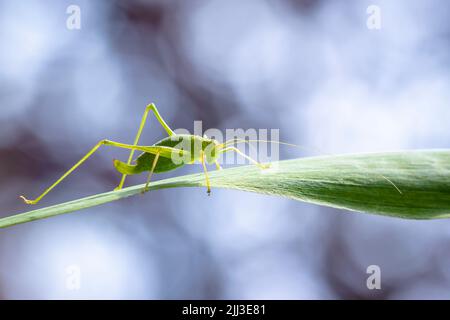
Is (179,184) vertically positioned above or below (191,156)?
below

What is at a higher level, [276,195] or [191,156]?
[191,156]

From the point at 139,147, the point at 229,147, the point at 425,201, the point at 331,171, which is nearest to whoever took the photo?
the point at 425,201

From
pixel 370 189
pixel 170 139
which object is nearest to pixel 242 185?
pixel 370 189

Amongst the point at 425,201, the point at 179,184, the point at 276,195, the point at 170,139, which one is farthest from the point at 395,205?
the point at 170,139

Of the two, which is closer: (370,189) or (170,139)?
(370,189)

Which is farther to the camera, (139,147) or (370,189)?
(139,147)

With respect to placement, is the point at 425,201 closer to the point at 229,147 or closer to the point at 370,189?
the point at 370,189

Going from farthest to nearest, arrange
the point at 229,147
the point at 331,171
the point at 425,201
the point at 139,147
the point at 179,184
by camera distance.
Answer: the point at 229,147 → the point at 139,147 → the point at 179,184 → the point at 331,171 → the point at 425,201

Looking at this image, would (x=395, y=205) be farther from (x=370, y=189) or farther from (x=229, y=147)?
(x=229, y=147)

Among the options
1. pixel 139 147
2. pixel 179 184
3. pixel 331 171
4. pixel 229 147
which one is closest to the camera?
pixel 331 171
